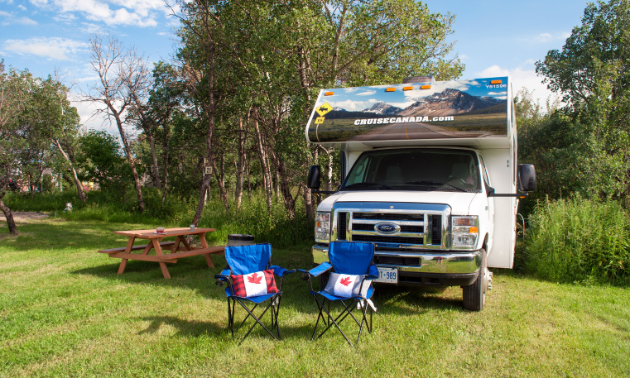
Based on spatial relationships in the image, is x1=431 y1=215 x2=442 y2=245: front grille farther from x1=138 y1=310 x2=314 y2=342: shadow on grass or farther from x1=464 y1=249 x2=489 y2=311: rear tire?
x1=138 y1=310 x2=314 y2=342: shadow on grass

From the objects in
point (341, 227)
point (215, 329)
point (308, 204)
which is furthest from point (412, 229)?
point (308, 204)

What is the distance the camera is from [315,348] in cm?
407

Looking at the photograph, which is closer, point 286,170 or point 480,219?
point 480,219

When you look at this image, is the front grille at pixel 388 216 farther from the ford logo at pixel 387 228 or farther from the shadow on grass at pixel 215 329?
the shadow on grass at pixel 215 329

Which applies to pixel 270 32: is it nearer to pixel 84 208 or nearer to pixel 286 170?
pixel 286 170

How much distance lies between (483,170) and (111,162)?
1952 cm

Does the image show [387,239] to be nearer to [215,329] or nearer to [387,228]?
[387,228]

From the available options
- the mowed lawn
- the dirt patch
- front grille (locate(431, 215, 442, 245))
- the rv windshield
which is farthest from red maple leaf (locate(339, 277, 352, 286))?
the dirt patch

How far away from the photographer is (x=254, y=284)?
15.0 ft

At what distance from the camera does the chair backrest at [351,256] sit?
15.3 feet

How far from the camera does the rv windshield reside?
5.53m

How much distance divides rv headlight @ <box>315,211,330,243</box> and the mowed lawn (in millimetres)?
884

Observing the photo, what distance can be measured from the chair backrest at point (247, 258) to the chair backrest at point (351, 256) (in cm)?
75

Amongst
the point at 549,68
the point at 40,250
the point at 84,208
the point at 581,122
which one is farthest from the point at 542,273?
the point at 84,208
